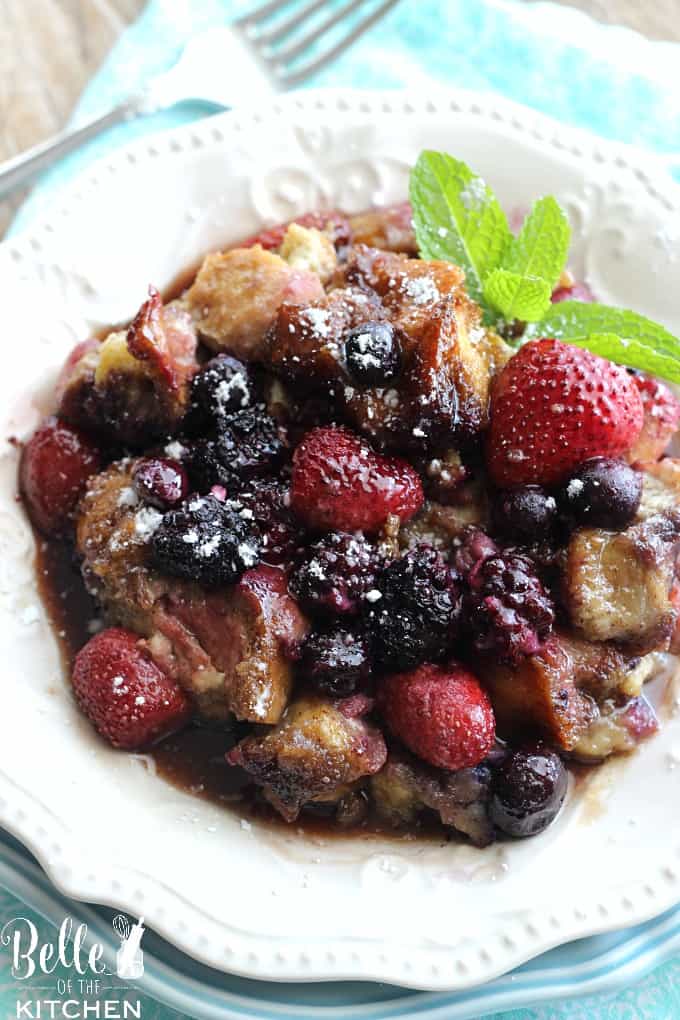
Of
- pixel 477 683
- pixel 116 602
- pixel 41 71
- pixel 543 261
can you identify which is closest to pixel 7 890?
pixel 116 602

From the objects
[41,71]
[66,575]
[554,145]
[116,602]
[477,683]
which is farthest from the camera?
[41,71]

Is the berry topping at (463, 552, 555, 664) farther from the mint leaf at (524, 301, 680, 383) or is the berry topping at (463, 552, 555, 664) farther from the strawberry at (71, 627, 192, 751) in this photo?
the strawberry at (71, 627, 192, 751)

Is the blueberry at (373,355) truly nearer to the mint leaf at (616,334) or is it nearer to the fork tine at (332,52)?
the mint leaf at (616,334)

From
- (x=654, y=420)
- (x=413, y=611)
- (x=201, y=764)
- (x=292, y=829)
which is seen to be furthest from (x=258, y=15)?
(x=292, y=829)

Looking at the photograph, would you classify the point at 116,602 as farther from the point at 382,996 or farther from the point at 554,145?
the point at 554,145

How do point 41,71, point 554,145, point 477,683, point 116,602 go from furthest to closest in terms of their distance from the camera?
point 41,71 → point 554,145 → point 116,602 → point 477,683

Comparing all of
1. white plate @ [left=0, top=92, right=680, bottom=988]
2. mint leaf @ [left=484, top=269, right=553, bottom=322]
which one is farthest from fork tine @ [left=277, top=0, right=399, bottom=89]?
mint leaf @ [left=484, top=269, right=553, bottom=322]

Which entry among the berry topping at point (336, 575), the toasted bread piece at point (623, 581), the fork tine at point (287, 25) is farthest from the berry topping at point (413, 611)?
the fork tine at point (287, 25)
